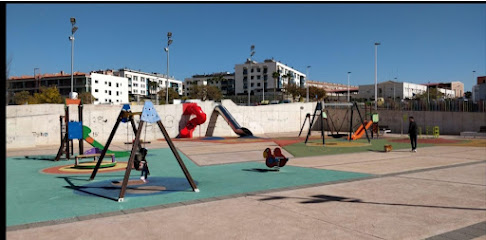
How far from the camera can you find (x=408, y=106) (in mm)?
40812

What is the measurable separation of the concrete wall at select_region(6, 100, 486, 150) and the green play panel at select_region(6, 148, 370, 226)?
33.0ft

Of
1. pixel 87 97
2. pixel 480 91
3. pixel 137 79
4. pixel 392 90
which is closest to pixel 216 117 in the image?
pixel 87 97

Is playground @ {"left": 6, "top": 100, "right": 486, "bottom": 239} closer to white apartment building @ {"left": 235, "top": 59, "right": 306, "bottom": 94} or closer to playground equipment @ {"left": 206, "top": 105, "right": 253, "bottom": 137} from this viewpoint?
playground equipment @ {"left": 206, "top": 105, "right": 253, "bottom": 137}

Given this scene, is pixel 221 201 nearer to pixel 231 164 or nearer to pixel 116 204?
pixel 116 204

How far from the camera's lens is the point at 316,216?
677 cm

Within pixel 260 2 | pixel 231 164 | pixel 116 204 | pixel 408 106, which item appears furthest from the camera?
pixel 408 106

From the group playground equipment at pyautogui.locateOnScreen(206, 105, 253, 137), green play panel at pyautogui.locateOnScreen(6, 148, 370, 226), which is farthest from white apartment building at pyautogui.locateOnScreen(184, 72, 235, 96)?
green play panel at pyautogui.locateOnScreen(6, 148, 370, 226)

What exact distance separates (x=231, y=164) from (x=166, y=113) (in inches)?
713

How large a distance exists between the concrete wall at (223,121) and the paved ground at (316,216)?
15.2m

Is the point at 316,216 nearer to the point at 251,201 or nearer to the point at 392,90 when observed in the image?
the point at 251,201

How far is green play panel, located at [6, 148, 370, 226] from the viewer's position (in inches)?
293

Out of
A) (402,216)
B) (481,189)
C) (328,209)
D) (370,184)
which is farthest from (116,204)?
(481,189)

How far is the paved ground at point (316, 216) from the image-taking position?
5734 mm

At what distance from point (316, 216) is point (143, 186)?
5137mm
